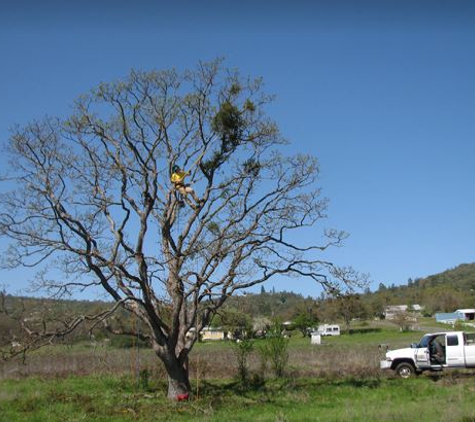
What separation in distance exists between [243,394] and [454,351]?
9.02 meters

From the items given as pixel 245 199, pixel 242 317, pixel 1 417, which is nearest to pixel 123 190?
pixel 245 199

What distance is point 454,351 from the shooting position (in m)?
22.7

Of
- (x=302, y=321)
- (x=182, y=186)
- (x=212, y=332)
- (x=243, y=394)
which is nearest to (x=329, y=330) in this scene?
(x=302, y=321)

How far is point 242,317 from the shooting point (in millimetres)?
21906

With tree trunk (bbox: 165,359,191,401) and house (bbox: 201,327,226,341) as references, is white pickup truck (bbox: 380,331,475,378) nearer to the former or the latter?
house (bbox: 201,327,226,341)

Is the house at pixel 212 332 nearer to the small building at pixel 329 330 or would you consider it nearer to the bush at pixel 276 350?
the bush at pixel 276 350

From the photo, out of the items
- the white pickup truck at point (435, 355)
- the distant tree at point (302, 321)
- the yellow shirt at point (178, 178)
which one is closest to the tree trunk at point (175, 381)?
the yellow shirt at point (178, 178)

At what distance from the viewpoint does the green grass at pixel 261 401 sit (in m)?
15.1

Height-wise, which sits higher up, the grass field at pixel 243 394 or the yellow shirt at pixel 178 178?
the yellow shirt at pixel 178 178

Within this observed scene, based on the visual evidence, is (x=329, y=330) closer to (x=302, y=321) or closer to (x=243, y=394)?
(x=302, y=321)

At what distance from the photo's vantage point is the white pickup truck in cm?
2255

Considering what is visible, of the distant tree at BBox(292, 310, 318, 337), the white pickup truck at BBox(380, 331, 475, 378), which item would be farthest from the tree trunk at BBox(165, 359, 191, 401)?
the distant tree at BBox(292, 310, 318, 337)

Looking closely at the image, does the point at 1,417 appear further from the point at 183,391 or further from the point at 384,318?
the point at 384,318

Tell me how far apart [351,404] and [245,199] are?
27.3 ft
